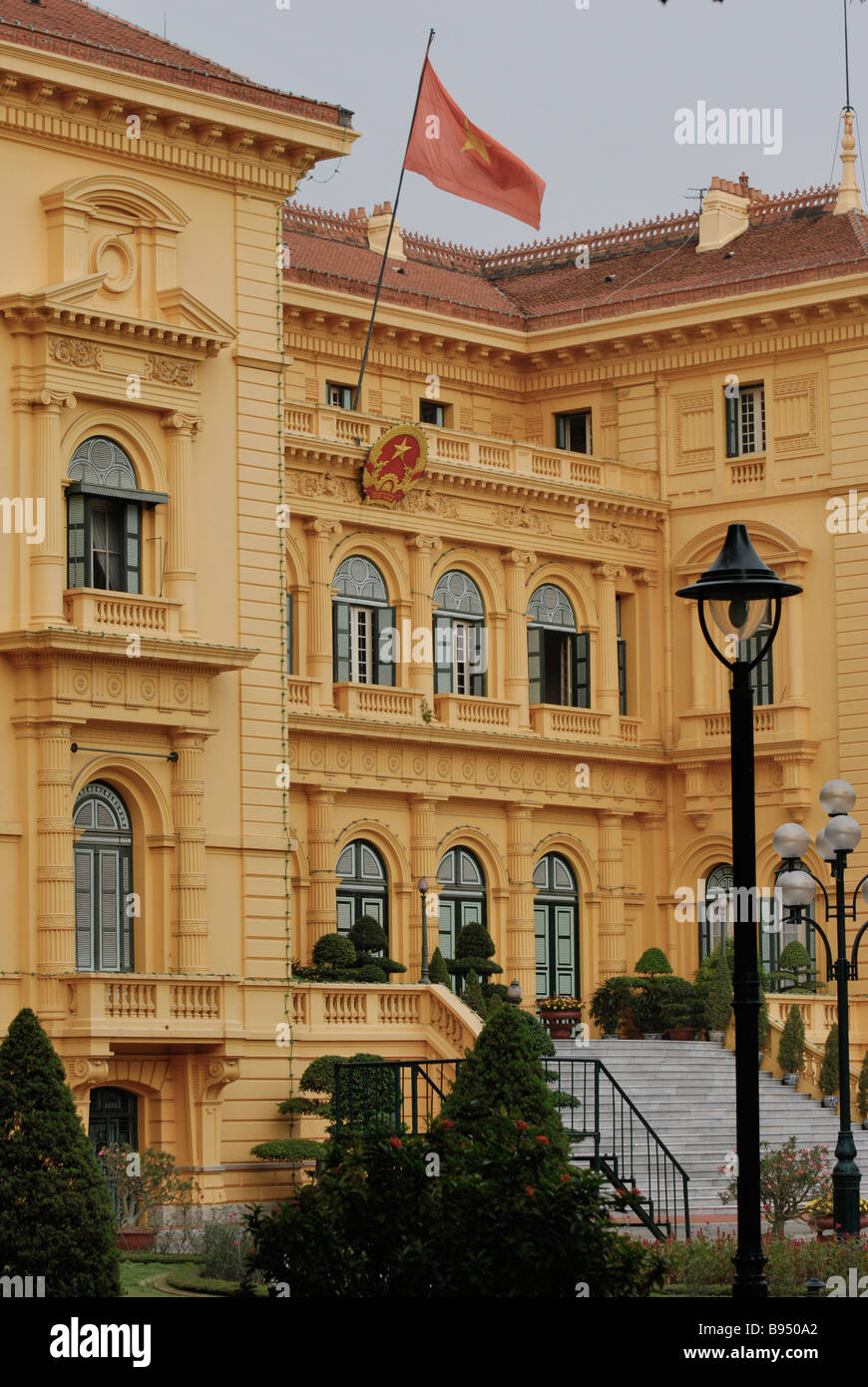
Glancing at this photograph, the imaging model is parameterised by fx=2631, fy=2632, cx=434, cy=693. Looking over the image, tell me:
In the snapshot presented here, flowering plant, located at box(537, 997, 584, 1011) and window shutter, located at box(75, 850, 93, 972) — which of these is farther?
flowering plant, located at box(537, 997, 584, 1011)

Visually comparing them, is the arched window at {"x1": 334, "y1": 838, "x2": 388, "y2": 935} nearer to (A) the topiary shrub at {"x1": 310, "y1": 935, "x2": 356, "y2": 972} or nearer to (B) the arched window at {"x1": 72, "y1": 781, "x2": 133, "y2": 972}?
(A) the topiary shrub at {"x1": 310, "y1": 935, "x2": 356, "y2": 972}

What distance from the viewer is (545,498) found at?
154 ft

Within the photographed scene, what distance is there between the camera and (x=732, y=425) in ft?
159

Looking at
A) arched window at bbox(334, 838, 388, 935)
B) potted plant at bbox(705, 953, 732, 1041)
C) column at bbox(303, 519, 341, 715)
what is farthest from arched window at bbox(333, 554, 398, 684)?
potted plant at bbox(705, 953, 732, 1041)

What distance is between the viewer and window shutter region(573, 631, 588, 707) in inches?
1884

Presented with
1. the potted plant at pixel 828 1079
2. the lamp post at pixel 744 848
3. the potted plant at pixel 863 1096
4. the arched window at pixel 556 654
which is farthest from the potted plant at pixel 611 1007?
the lamp post at pixel 744 848

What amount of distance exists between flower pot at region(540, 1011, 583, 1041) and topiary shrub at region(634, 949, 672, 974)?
2.07 m

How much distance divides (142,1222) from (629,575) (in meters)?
20.7

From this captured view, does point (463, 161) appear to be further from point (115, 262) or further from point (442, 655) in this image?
point (115, 262)

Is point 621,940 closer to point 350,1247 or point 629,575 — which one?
point 629,575

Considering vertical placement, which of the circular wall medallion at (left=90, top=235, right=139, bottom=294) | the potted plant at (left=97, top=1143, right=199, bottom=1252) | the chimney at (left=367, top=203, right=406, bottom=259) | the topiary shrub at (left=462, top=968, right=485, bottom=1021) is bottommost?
the potted plant at (left=97, top=1143, right=199, bottom=1252)

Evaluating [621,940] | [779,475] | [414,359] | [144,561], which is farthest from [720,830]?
[144,561]

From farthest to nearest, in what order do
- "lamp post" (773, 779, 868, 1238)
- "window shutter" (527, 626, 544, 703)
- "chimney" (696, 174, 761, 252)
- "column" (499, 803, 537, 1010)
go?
1. "chimney" (696, 174, 761, 252)
2. "window shutter" (527, 626, 544, 703)
3. "column" (499, 803, 537, 1010)
4. "lamp post" (773, 779, 868, 1238)

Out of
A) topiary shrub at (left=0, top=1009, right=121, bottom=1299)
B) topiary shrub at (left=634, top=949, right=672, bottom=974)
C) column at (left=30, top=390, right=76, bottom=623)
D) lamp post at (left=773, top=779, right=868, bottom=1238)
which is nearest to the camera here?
topiary shrub at (left=0, top=1009, right=121, bottom=1299)
